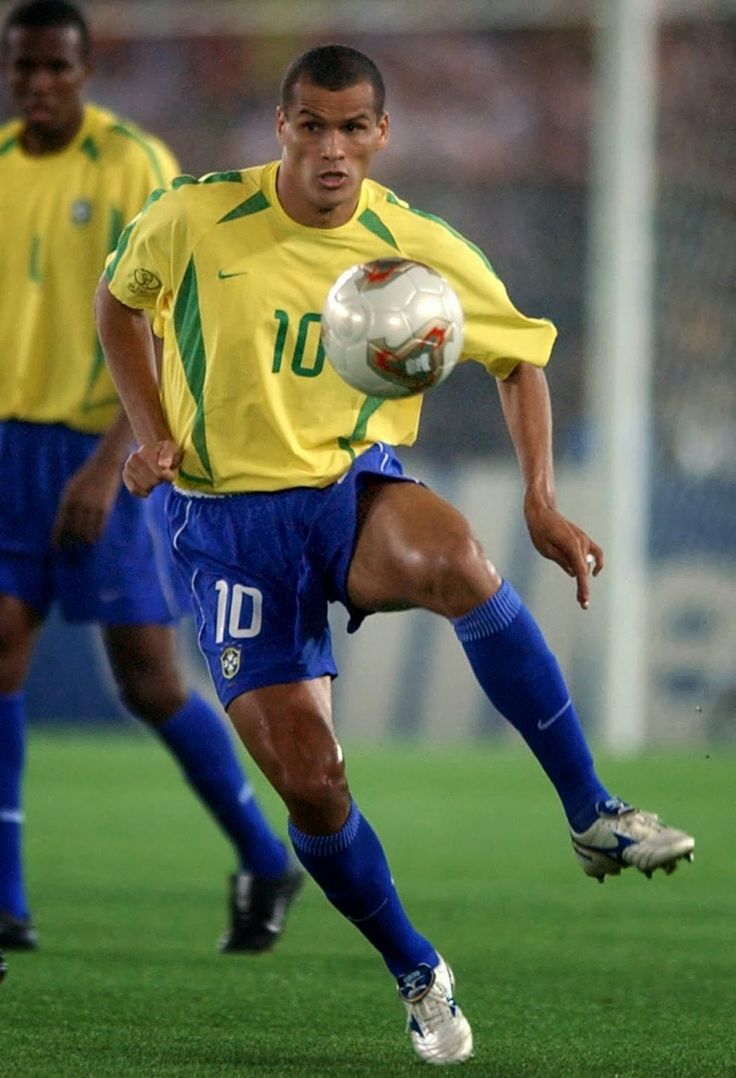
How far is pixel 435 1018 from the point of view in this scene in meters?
4.11

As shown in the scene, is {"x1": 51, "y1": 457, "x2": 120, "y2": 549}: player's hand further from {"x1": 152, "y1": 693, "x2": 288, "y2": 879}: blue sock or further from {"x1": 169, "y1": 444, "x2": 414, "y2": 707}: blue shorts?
{"x1": 169, "y1": 444, "x2": 414, "y2": 707}: blue shorts

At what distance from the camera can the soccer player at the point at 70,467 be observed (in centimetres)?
572

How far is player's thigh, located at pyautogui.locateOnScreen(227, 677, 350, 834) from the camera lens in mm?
4102

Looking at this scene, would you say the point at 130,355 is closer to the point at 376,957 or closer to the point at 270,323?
the point at 270,323

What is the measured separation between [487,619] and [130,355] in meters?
0.98

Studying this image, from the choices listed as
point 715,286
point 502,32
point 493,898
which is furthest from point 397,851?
point 502,32

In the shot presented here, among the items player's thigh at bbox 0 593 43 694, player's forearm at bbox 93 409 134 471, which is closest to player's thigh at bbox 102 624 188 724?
player's thigh at bbox 0 593 43 694

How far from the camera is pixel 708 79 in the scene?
482 inches

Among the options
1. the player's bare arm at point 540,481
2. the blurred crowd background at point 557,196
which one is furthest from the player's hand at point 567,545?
the blurred crowd background at point 557,196

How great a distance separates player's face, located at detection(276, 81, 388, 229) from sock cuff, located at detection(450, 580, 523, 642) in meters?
0.84

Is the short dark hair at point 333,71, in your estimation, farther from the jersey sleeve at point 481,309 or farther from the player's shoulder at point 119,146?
the player's shoulder at point 119,146

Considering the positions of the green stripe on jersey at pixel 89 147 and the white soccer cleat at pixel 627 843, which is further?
the green stripe on jersey at pixel 89 147

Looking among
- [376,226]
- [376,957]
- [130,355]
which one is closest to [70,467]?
[130,355]

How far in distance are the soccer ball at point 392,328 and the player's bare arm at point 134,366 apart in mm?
485
